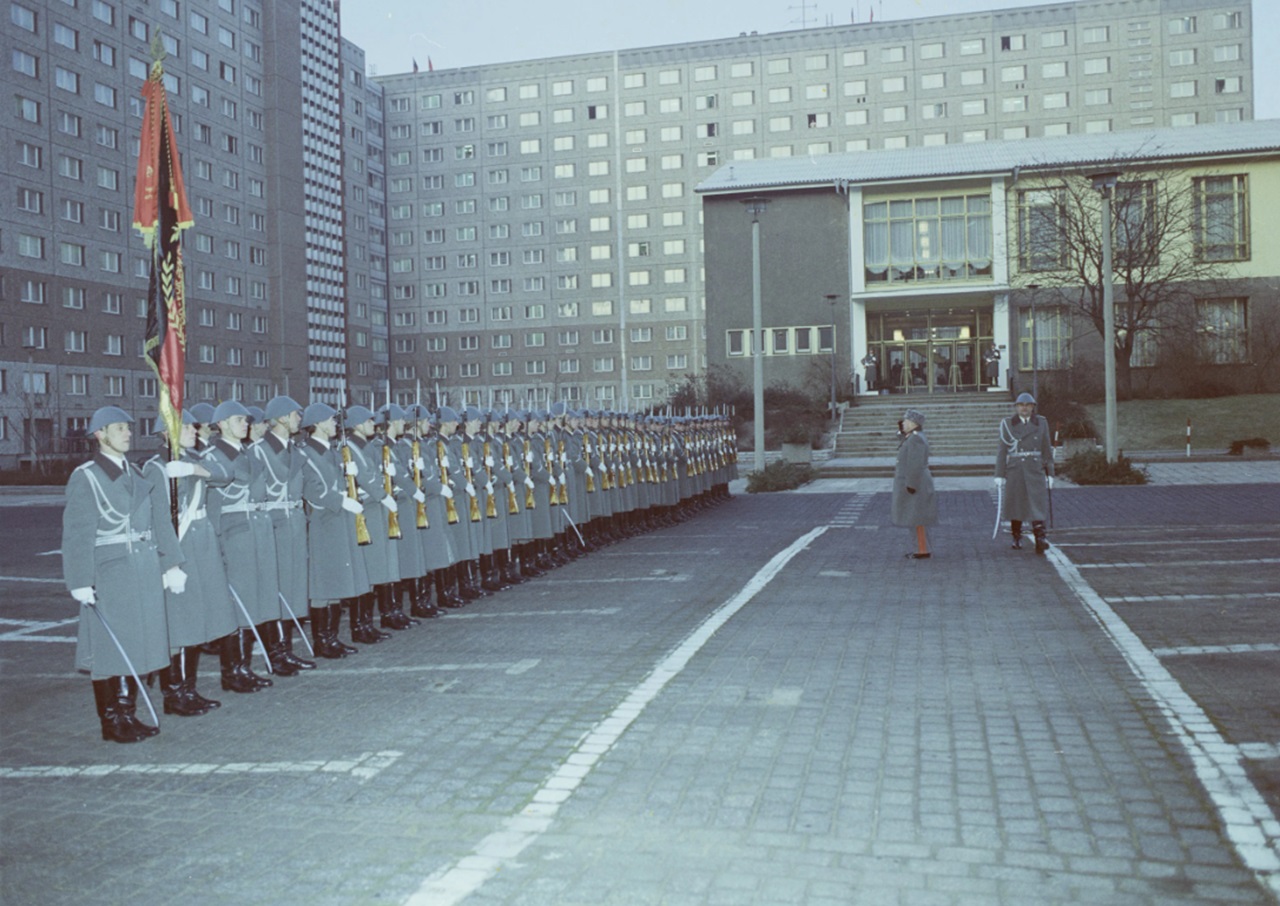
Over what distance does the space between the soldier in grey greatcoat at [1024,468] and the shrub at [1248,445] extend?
76.0 feet

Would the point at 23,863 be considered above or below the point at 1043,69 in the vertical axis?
below

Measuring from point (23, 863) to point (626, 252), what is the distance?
9657 cm

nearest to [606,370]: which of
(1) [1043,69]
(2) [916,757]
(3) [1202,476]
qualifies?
(1) [1043,69]

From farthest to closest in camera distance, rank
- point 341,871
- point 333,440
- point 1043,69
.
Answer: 1. point 1043,69
2. point 333,440
3. point 341,871

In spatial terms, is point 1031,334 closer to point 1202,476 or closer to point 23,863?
point 1202,476

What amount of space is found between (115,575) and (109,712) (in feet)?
2.50

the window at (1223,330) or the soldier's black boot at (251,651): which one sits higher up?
the window at (1223,330)

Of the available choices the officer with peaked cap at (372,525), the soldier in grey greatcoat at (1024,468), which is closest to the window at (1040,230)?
the soldier in grey greatcoat at (1024,468)

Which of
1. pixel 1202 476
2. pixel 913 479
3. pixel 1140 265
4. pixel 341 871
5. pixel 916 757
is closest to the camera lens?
pixel 341 871

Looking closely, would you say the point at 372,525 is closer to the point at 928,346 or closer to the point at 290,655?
the point at 290,655

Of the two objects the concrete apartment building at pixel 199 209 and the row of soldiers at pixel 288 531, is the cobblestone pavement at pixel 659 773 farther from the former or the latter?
the concrete apartment building at pixel 199 209

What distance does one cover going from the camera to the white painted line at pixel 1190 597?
1112 centimetres

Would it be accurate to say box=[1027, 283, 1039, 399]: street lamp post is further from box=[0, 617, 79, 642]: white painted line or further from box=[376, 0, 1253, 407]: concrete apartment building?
box=[0, 617, 79, 642]: white painted line

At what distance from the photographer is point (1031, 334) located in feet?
175
